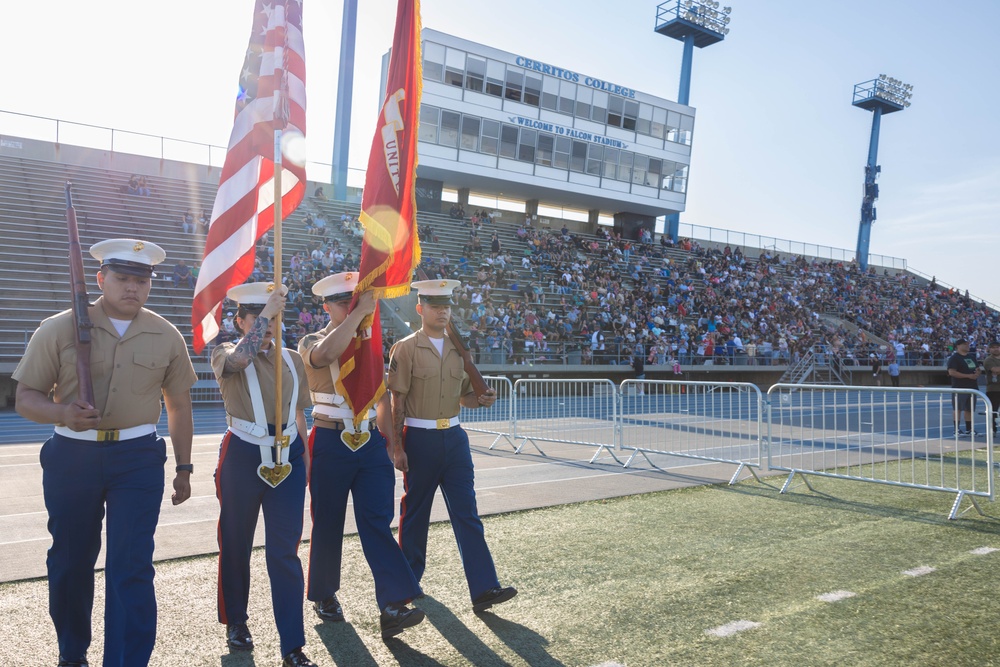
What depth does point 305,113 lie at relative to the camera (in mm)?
4641

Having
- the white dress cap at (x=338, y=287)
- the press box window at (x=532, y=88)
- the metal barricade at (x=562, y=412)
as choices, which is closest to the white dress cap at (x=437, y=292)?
the white dress cap at (x=338, y=287)

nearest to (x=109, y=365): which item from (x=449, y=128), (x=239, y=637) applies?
(x=239, y=637)

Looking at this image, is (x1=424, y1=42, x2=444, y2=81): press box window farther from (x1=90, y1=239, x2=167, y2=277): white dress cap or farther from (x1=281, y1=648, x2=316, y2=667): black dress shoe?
(x1=281, y1=648, x2=316, y2=667): black dress shoe

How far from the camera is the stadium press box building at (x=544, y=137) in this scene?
34.8 metres

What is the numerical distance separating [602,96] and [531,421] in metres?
30.2

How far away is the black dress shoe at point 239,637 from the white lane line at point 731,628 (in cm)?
238

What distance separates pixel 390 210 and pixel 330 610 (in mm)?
2418

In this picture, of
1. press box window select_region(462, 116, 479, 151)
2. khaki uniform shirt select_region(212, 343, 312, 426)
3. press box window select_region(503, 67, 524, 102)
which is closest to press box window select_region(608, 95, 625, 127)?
press box window select_region(503, 67, 524, 102)

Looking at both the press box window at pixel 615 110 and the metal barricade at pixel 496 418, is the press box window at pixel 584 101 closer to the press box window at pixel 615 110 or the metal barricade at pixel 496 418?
the press box window at pixel 615 110

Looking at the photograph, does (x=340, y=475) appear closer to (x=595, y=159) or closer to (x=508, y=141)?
(x=508, y=141)

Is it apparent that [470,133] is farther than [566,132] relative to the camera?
No

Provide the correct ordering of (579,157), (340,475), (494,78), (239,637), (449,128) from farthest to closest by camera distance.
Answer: (579,157) < (494,78) < (449,128) < (340,475) < (239,637)

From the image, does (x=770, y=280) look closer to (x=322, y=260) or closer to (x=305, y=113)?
(x=322, y=260)

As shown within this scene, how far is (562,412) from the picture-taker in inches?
526
